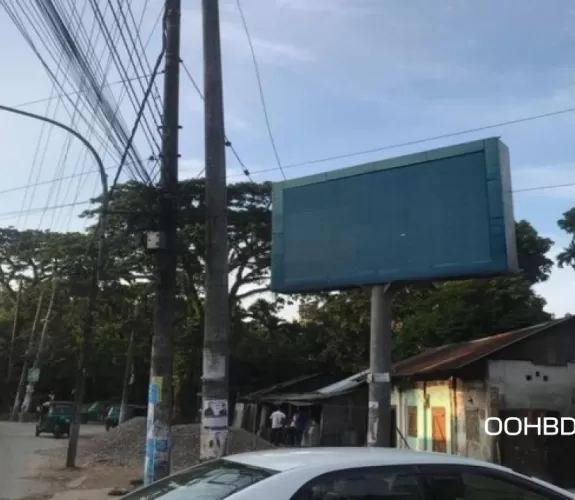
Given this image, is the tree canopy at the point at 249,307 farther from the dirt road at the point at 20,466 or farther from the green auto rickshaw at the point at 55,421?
the dirt road at the point at 20,466

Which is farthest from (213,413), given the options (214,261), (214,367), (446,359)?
(446,359)

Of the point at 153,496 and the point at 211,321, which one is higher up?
the point at 211,321

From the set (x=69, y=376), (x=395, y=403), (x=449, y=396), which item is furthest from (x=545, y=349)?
(x=69, y=376)

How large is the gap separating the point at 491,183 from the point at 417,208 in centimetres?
148

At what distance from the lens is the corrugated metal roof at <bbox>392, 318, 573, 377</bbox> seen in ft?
61.0

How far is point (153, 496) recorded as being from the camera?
179 inches

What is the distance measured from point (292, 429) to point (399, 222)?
1636 centimetres

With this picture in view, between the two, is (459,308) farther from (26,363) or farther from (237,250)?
(26,363)

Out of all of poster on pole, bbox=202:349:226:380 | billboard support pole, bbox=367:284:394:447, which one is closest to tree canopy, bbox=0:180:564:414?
billboard support pole, bbox=367:284:394:447

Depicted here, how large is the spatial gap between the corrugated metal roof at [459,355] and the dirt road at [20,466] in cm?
957

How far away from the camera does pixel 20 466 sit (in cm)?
1928

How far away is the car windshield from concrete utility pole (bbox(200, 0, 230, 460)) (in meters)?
5.33

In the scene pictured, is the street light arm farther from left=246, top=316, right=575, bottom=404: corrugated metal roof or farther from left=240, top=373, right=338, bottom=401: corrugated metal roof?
left=240, top=373, right=338, bottom=401: corrugated metal roof

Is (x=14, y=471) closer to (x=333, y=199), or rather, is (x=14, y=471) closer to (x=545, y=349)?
(x=333, y=199)
